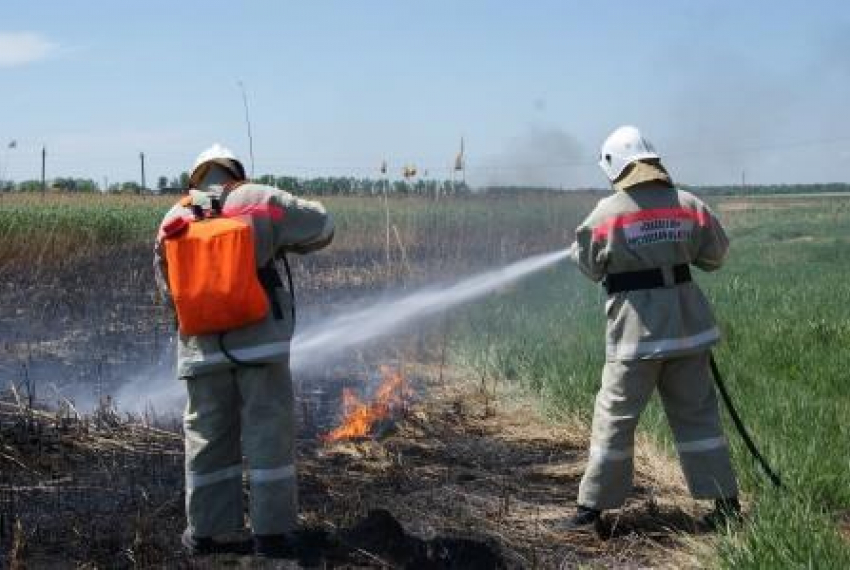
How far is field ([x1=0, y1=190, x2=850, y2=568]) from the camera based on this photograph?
178 inches

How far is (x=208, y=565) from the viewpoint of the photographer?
13.9 feet

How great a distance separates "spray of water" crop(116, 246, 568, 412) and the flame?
121cm

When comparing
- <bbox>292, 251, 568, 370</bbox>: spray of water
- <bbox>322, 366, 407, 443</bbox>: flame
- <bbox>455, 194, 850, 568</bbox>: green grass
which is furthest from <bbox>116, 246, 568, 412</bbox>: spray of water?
<bbox>322, 366, 407, 443</bbox>: flame

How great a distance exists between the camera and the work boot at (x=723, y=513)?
4570 mm

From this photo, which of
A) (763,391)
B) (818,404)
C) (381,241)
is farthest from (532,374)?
(381,241)

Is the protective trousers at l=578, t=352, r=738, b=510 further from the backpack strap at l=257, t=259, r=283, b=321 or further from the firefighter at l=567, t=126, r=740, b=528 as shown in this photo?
the backpack strap at l=257, t=259, r=283, b=321

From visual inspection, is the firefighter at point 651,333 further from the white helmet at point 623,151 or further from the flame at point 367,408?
the flame at point 367,408

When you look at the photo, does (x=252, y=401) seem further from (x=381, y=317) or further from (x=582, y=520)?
(x=381, y=317)

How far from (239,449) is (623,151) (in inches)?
88.7

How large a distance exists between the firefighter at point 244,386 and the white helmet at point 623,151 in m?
1.37

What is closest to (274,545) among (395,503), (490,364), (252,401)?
(252,401)

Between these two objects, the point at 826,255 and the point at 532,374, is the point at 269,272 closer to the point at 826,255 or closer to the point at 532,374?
the point at 532,374

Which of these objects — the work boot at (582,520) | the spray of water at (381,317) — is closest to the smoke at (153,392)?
the spray of water at (381,317)

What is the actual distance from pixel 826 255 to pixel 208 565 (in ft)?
69.6
